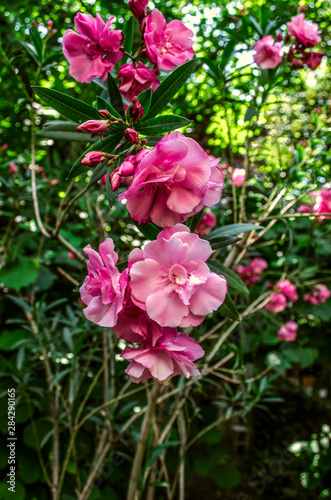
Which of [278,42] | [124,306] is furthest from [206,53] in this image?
[124,306]

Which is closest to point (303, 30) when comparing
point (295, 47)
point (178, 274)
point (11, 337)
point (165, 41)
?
point (295, 47)

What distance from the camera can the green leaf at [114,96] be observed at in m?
0.64

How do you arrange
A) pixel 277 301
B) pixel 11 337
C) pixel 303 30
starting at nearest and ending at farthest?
pixel 303 30, pixel 277 301, pixel 11 337

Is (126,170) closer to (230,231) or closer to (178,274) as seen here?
(178,274)

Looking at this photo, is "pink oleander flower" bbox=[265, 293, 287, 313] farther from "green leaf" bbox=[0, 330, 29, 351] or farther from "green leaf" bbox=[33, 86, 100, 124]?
"green leaf" bbox=[0, 330, 29, 351]

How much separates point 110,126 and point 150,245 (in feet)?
0.73

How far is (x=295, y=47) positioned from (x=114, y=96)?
73 centimetres

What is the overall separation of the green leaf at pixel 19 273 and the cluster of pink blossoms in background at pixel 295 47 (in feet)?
4.61

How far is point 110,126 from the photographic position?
1.92 ft

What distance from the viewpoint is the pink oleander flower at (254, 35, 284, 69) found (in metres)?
1.09

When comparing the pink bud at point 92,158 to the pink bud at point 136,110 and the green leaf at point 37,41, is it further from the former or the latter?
the green leaf at point 37,41

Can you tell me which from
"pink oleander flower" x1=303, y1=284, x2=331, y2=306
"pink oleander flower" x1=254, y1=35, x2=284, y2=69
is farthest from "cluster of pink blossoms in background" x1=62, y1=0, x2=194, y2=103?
"pink oleander flower" x1=303, y1=284, x2=331, y2=306

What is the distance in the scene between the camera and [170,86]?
592 mm

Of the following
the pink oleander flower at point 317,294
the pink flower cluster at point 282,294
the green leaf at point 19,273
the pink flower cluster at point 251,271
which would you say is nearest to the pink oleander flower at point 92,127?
the pink flower cluster at point 282,294
